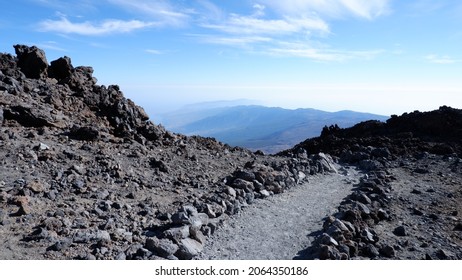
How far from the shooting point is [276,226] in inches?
471

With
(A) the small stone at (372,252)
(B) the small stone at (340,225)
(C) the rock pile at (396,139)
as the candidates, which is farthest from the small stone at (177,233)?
(C) the rock pile at (396,139)

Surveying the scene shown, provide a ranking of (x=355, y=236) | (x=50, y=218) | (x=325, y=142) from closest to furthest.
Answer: (x=50, y=218) < (x=355, y=236) < (x=325, y=142)

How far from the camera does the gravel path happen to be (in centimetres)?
989

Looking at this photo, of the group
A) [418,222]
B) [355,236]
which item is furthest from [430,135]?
[355,236]

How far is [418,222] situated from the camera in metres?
13.3

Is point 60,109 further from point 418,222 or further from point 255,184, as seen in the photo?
point 418,222

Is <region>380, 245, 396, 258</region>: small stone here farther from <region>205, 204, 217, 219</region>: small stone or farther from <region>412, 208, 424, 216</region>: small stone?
<region>205, 204, 217, 219</region>: small stone

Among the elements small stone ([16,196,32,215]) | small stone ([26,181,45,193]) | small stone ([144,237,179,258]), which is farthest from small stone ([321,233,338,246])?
small stone ([26,181,45,193])

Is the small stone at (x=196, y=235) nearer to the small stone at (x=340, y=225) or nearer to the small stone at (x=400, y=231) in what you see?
the small stone at (x=340, y=225)

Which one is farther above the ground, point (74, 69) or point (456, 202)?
point (74, 69)

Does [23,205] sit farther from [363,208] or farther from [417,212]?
[417,212]

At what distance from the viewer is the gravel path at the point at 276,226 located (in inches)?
389
